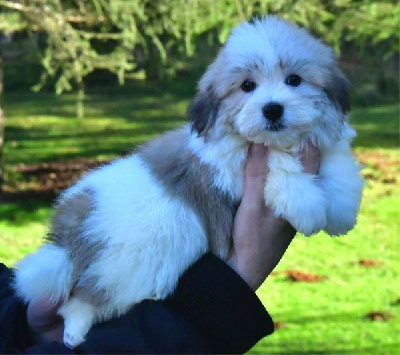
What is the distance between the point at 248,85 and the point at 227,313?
766mm

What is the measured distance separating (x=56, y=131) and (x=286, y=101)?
1462 cm

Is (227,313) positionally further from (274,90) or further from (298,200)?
(274,90)

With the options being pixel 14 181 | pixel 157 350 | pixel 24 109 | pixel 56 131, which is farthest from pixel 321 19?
pixel 24 109

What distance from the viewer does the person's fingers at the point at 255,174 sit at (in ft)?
8.13

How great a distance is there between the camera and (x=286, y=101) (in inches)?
93.8

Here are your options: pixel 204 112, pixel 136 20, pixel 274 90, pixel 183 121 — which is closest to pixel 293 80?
pixel 274 90

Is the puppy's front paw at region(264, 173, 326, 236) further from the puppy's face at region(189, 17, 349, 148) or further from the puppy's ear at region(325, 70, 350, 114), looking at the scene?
the puppy's ear at region(325, 70, 350, 114)

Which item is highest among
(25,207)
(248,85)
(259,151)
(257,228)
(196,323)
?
(248,85)

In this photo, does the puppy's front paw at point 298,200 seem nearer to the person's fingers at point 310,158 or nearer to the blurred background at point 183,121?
the person's fingers at point 310,158

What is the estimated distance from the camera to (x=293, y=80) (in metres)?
2.47

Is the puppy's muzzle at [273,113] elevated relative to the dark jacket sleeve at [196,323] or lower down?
elevated

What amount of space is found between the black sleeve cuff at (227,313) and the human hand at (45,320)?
60 centimetres

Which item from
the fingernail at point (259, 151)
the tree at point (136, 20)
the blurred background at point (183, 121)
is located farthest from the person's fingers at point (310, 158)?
the tree at point (136, 20)

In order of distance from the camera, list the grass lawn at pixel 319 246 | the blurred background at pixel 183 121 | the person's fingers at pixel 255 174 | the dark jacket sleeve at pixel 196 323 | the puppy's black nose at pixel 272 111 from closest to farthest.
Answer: the dark jacket sleeve at pixel 196 323, the puppy's black nose at pixel 272 111, the person's fingers at pixel 255 174, the grass lawn at pixel 319 246, the blurred background at pixel 183 121
